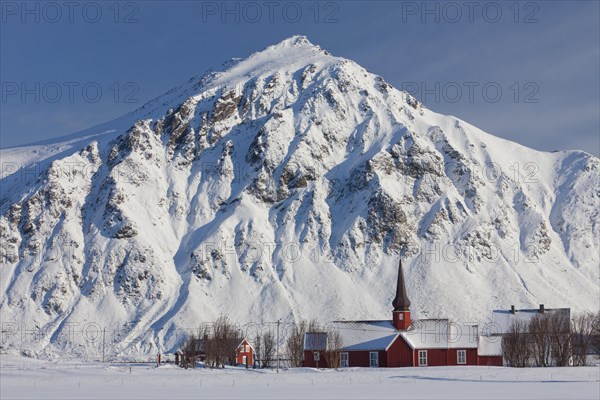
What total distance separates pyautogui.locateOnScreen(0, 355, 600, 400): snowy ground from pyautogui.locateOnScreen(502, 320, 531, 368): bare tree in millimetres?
17009

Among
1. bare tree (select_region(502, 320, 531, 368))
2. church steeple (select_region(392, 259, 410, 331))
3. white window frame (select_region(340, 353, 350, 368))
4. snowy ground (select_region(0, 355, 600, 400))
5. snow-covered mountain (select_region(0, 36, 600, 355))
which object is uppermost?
snow-covered mountain (select_region(0, 36, 600, 355))

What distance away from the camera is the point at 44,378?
68.1 m

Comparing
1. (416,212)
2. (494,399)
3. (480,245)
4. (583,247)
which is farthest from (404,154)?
(494,399)

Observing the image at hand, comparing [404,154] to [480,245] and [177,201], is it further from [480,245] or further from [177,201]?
[177,201]

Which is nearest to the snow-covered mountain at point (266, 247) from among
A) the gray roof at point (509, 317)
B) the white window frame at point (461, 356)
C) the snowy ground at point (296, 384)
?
the gray roof at point (509, 317)

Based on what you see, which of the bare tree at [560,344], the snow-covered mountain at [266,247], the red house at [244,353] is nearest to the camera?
the bare tree at [560,344]

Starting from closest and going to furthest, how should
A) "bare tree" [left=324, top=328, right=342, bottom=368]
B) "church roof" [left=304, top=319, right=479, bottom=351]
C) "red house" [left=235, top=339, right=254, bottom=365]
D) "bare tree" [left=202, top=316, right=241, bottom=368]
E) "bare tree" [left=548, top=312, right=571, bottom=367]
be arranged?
"bare tree" [left=548, top=312, right=571, bottom=367] → "bare tree" [left=324, top=328, right=342, bottom=368] → "church roof" [left=304, top=319, right=479, bottom=351] → "bare tree" [left=202, top=316, right=241, bottom=368] → "red house" [left=235, top=339, right=254, bottom=365]

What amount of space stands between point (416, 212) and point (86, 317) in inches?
2937

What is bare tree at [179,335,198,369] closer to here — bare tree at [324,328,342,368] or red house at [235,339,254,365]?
red house at [235,339,254,365]

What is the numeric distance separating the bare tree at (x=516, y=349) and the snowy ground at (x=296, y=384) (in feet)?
A: 55.8

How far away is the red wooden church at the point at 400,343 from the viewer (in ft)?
330

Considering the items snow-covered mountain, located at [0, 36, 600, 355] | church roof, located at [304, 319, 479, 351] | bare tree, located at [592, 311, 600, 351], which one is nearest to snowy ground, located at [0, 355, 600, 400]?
church roof, located at [304, 319, 479, 351]

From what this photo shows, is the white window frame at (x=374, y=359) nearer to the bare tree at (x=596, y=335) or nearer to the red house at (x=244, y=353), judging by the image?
the red house at (x=244, y=353)

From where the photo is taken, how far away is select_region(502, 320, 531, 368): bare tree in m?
102
